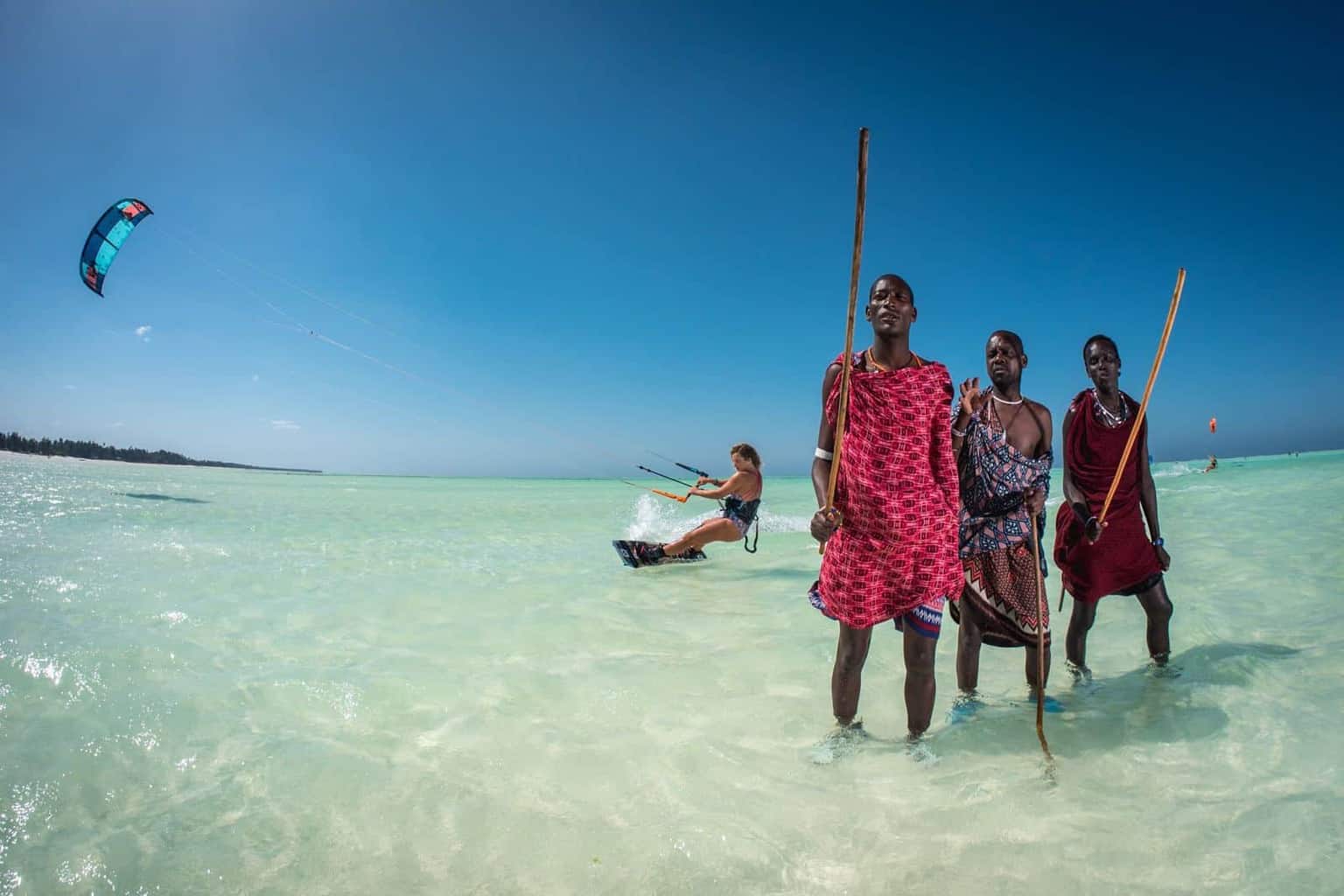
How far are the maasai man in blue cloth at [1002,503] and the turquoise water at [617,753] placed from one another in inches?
17.9

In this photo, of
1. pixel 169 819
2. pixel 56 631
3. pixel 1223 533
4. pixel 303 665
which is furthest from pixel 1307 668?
pixel 56 631

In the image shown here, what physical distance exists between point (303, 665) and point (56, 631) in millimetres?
2031

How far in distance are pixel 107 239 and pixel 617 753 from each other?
67.8ft

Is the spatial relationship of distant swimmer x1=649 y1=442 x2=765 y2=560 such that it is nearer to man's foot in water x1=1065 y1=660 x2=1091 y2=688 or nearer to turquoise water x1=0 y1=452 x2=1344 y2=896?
turquoise water x1=0 y1=452 x2=1344 y2=896

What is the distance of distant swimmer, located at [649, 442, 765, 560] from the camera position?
26.7 feet

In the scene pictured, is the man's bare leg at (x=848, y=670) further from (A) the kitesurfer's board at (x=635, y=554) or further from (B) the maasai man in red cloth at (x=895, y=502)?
(A) the kitesurfer's board at (x=635, y=554)

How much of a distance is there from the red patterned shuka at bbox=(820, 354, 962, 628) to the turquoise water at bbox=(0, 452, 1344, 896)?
73 centimetres

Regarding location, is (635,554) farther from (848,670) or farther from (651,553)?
(848,670)

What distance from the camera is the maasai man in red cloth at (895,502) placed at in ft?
8.82

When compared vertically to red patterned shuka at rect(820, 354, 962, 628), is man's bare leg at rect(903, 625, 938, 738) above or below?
below

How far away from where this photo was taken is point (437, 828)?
2279 mm

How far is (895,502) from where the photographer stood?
2.70m

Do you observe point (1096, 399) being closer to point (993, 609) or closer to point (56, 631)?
point (993, 609)

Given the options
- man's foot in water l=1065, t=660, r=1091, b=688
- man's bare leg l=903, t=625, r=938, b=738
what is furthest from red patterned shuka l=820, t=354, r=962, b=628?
man's foot in water l=1065, t=660, r=1091, b=688
